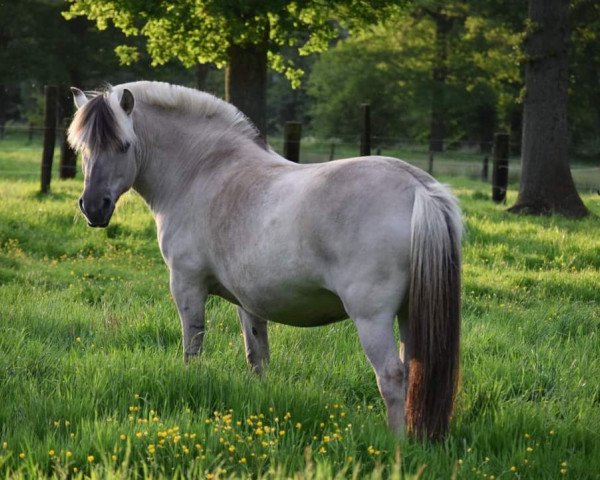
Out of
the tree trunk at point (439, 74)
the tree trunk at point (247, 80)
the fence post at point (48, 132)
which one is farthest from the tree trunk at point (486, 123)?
the fence post at point (48, 132)

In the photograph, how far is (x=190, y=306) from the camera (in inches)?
216

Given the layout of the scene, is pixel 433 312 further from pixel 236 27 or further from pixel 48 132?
pixel 48 132

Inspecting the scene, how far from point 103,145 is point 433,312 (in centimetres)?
234

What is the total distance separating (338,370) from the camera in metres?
5.57

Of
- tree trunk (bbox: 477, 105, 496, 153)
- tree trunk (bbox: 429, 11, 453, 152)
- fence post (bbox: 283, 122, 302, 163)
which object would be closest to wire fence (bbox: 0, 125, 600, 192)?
tree trunk (bbox: 477, 105, 496, 153)

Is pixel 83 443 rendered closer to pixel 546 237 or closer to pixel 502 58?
pixel 546 237

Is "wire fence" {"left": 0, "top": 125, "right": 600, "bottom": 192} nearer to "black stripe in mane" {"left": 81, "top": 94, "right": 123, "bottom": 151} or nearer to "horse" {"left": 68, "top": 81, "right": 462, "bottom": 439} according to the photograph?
"horse" {"left": 68, "top": 81, "right": 462, "bottom": 439}

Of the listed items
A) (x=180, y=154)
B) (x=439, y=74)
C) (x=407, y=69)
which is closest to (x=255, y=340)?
(x=180, y=154)

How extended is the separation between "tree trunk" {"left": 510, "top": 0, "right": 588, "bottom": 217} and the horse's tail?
10.6 metres

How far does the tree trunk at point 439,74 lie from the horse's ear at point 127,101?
35.0 metres

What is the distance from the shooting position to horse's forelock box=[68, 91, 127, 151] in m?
5.15

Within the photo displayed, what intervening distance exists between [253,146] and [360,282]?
1749mm

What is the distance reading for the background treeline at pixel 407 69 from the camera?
3734 cm

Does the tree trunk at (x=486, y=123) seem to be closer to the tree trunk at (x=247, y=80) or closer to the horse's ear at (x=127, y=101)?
the tree trunk at (x=247, y=80)
